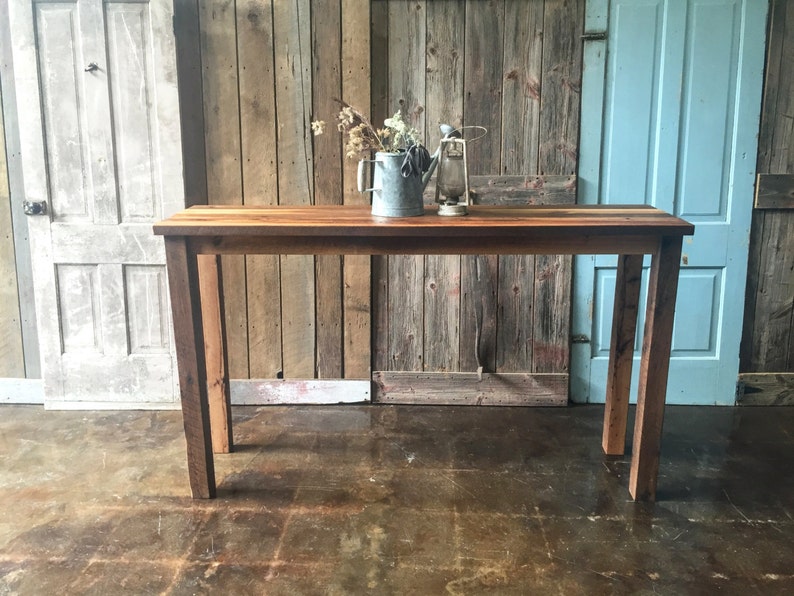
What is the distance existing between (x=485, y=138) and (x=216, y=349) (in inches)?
60.8

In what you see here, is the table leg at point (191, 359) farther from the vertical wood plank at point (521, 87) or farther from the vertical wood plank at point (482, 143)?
the vertical wood plank at point (521, 87)

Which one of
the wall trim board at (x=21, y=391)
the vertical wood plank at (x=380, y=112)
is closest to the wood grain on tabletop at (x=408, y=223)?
the vertical wood plank at (x=380, y=112)

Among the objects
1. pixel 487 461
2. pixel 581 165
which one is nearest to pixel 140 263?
pixel 487 461

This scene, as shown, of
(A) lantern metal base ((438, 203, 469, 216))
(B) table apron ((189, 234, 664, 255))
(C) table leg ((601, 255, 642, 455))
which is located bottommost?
(C) table leg ((601, 255, 642, 455))

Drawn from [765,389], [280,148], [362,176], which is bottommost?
[765,389]

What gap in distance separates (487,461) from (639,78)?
6.04ft

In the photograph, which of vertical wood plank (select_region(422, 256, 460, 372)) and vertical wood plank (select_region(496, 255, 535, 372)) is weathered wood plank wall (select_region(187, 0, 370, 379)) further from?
vertical wood plank (select_region(496, 255, 535, 372))

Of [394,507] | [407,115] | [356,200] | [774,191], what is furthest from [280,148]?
[774,191]

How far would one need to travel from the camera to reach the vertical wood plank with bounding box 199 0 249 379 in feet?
10.8

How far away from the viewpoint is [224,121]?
338 centimetres

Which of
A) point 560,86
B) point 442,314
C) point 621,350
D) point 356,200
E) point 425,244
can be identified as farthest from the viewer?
point 442,314

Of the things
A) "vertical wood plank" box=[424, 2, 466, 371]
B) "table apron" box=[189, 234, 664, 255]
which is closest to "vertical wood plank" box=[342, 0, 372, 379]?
"vertical wood plank" box=[424, 2, 466, 371]

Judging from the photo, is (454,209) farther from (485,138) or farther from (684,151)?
(684,151)

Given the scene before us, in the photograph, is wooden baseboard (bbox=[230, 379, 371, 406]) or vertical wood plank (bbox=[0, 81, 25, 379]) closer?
vertical wood plank (bbox=[0, 81, 25, 379])
